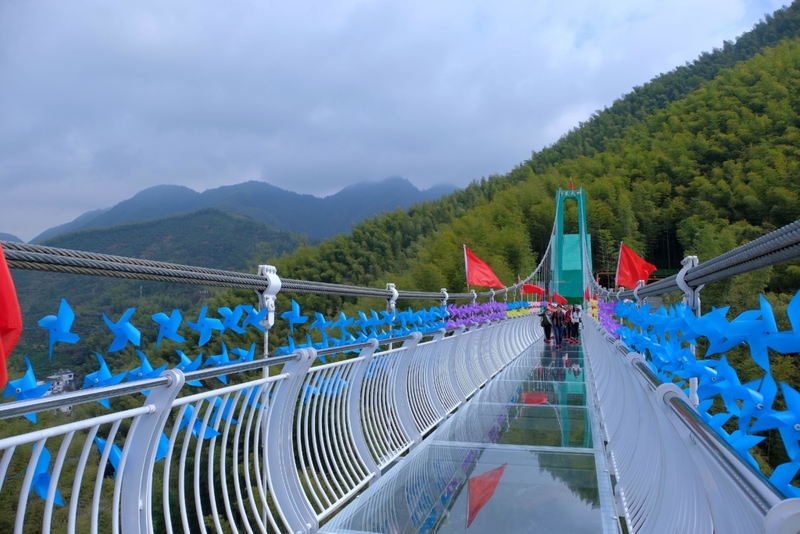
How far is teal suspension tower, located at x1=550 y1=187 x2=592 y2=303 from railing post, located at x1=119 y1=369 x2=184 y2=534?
119 feet

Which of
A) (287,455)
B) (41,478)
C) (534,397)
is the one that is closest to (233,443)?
(287,455)

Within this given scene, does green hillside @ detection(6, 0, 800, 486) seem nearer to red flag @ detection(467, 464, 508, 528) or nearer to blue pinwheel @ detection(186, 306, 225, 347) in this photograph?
red flag @ detection(467, 464, 508, 528)

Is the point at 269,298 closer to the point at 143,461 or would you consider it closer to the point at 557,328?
the point at 143,461

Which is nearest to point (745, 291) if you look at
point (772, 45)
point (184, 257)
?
point (184, 257)

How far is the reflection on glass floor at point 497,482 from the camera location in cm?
253

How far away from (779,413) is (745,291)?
20.9 meters

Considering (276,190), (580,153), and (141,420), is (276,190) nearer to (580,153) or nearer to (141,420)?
(580,153)

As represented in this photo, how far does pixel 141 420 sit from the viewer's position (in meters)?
1.46

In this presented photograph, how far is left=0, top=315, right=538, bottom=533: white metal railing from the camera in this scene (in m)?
1.30

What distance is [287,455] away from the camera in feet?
7.62

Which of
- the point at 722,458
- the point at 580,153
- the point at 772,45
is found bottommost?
the point at 722,458

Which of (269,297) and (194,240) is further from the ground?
(194,240)

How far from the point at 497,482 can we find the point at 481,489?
0.13 m

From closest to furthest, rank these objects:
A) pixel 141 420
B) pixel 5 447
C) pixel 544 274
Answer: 1. pixel 5 447
2. pixel 141 420
3. pixel 544 274
